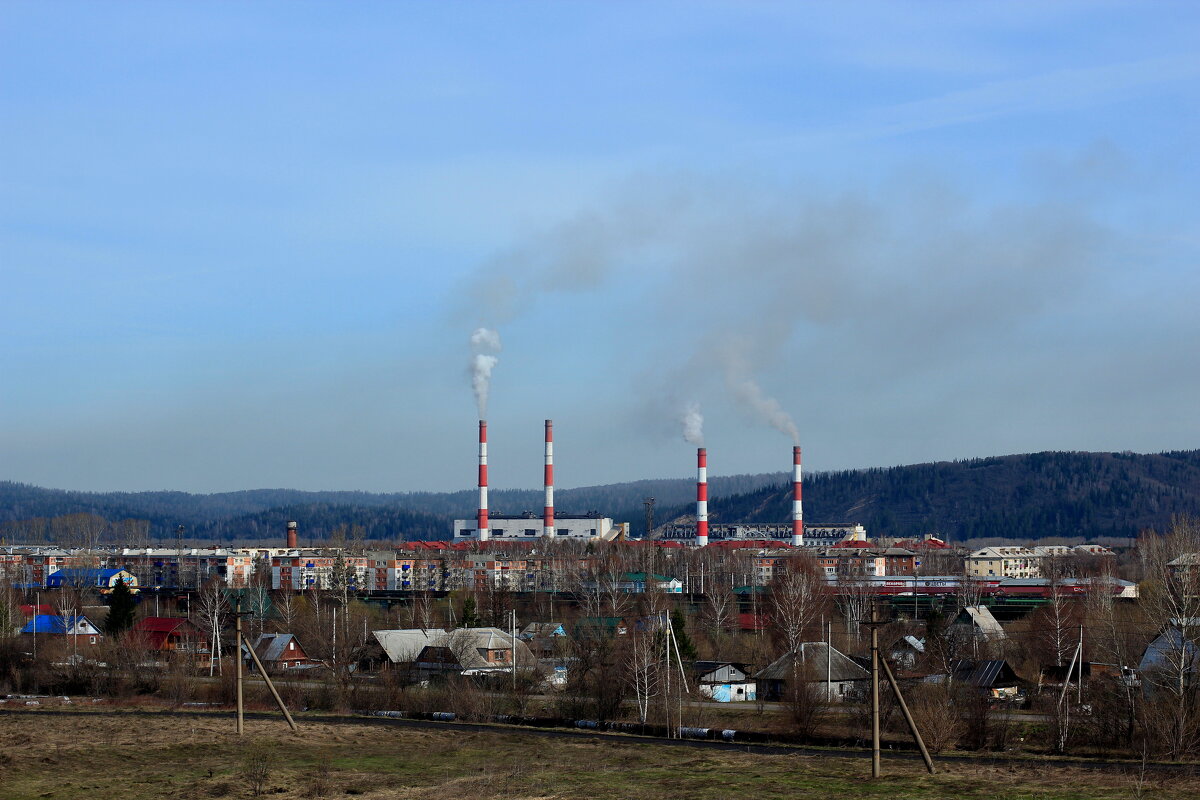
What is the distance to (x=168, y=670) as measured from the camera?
4125 cm

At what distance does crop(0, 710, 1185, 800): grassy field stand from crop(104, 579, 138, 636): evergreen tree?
19445mm

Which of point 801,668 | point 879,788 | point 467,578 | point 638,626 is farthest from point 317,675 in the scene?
point 467,578

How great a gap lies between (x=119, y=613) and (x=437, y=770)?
2929cm

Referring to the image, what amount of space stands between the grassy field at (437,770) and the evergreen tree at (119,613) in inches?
766

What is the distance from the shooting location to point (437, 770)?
80.0ft

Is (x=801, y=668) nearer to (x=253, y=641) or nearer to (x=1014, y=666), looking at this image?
(x=1014, y=666)

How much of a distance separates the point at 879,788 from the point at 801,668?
892 cm

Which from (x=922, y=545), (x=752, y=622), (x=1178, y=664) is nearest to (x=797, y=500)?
(x=922, y=545)

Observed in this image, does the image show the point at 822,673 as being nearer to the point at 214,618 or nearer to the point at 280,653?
the point at 280,653

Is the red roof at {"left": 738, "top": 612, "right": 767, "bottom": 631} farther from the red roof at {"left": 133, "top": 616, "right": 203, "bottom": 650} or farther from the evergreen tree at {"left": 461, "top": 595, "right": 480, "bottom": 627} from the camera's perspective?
the red roof at {"left": 133, "top": 616, "right": 203, "bottom": 650}

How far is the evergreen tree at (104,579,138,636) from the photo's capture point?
161 ft

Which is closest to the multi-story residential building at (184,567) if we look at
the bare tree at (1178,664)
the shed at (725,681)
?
the shed at (725,681)

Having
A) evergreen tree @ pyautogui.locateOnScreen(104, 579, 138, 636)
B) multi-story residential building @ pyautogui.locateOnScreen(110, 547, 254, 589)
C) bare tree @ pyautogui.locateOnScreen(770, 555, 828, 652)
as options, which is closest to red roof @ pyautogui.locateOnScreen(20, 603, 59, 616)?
evergreen tree @ pyautogui.locateOnScreen(104, 579, 138, 636)

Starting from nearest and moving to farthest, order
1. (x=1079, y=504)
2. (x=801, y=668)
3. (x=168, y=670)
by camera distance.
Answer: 1. (x=801, y=668)
2. (x=168, y=670)
3. (x=1079, y=504)
